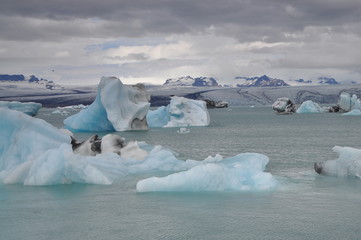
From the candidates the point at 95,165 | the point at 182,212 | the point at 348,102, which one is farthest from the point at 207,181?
the point at 348,102

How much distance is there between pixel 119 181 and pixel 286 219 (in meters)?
5.10

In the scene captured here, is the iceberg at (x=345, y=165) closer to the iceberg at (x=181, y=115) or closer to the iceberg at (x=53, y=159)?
the iceberg at (x=53, y=159)

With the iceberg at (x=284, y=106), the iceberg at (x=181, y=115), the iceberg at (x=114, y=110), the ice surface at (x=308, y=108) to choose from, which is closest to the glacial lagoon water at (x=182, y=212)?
the iceberg at (x=114, y=110)

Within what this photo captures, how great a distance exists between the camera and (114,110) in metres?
30.5

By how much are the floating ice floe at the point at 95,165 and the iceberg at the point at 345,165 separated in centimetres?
164

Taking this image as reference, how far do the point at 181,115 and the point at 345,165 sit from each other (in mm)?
25318

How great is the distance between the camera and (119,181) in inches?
488

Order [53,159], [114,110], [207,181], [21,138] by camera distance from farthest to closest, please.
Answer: [114,110] → [21,138] → [53,159] → [207,181]

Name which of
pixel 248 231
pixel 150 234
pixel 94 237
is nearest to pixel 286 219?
pixel 248 231

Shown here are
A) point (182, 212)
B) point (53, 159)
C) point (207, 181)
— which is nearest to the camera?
Answer: point (182, 212)

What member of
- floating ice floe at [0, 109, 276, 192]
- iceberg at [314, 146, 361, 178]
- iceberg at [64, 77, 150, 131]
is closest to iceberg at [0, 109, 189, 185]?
floating ice floe at [0, 109, 276, 192]

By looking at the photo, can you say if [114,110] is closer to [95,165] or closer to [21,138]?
[21,138]

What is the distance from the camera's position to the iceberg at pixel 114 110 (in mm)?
29906

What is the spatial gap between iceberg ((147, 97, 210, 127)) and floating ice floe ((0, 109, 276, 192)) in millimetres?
21156
